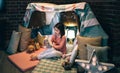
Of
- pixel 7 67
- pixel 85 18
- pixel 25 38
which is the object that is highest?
pixel 85 18

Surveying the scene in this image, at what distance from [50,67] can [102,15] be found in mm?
1592

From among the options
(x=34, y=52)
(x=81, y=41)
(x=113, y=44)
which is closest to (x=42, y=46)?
(x=34, y=52)

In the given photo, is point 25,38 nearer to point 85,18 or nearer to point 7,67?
point 7,67

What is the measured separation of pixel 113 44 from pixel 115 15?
607mm

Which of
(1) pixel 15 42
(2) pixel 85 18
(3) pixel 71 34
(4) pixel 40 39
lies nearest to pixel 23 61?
(1) pixel 15 42

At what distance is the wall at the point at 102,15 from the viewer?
14.7 ft

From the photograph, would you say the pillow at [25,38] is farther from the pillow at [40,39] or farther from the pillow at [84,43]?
the pillow at [84,43]

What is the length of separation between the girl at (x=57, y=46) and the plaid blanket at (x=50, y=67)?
0.12 m

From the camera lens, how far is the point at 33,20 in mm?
5324

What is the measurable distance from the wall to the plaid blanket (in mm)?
1081

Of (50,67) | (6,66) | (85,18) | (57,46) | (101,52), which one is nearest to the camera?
(101,52)

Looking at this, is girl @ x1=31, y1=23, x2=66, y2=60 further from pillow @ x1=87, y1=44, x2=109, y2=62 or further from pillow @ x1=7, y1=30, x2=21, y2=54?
pillow @ x1=87, y1=44, x2=109, y2=62

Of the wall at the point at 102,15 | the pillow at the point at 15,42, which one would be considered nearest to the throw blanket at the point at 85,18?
the wall at the point at 102,15

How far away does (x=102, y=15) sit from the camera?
4.73 m
